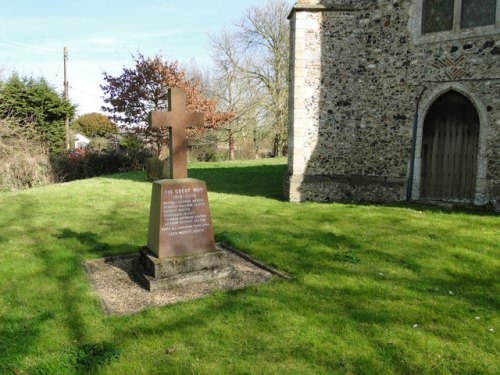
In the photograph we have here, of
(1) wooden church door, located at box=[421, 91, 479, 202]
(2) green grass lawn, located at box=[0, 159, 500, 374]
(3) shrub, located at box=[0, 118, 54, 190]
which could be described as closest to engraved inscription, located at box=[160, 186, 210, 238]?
(2) green grass lawn, located at box=[0, 159, 500, 374]

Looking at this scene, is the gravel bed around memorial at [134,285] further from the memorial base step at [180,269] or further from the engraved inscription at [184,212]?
the engraved inscription at [184,212]

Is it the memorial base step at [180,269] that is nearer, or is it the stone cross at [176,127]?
the memorial base step at [180,269]

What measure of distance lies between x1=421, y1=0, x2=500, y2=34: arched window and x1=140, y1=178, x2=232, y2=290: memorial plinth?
8081 millimetres

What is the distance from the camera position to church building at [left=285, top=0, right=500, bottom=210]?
9477 millimetres

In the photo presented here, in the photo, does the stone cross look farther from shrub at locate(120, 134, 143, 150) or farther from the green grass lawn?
shrub at locate(120, 134, 143, 150)

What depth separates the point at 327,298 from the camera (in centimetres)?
479

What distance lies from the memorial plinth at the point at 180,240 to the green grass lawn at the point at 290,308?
0.67 m

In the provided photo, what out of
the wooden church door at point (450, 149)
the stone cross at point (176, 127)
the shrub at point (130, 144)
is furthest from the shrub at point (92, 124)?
the stone cross at point (176, 127)

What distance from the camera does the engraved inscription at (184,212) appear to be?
5.34 meters

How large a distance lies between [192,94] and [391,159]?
11527 millimetres

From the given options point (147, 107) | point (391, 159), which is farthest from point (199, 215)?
point (147, 107)

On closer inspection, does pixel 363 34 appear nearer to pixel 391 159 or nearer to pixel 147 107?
pixel 391 159

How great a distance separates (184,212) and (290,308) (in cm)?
200

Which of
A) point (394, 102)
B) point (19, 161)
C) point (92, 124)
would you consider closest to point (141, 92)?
point (19, 161)
